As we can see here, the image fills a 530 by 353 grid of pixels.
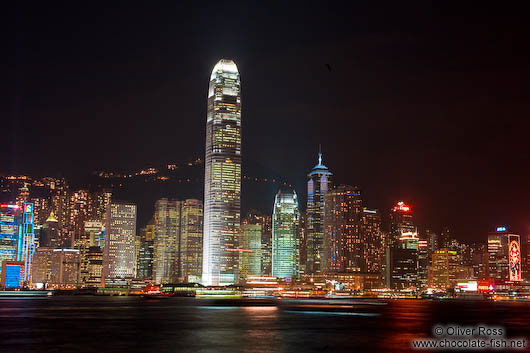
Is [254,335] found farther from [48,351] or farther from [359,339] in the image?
[48,351]

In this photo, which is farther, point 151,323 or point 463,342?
point 151,323

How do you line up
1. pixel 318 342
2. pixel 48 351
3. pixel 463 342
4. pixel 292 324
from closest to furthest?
1. pixel 48 351
2. pixel 463 342
3. pixel 318 342
4. pixel 292 324

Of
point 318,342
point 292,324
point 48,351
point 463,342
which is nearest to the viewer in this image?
point 48,351

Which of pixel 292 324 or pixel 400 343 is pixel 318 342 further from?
pixel 292 324

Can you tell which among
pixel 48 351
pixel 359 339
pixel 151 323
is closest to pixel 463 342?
pixel 359 339

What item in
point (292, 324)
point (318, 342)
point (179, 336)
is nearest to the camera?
point (318, 342)

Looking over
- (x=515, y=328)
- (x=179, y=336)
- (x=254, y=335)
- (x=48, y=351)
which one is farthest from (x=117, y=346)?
(x=515, y=328)

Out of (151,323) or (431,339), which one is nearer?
(431,339)

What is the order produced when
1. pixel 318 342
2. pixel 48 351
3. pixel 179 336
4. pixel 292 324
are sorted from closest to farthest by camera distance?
1. pixel 48 351
2. pixel 318 342
3. pixel 179 336
4. pixel 292 324

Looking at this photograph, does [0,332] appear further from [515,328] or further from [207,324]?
[515,328]
